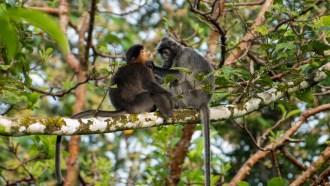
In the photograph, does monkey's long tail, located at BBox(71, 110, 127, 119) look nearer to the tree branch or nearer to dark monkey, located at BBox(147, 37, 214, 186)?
dark monkey, located at BBox(147, 37, 214, 186)

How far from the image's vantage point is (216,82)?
10.2ft

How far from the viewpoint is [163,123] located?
3.23 meters

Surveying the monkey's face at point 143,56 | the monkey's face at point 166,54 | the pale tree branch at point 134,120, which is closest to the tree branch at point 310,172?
the pale tree branch at point 134,120

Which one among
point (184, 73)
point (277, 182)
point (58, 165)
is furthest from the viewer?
point (184, 73)

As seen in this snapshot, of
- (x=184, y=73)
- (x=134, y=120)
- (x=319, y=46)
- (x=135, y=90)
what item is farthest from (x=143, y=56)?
(x=319, y=46)

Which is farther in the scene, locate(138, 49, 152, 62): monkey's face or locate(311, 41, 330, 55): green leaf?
locate(138, 49, 152, 62): monkey's face

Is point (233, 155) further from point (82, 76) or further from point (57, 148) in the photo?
point (57, 148)

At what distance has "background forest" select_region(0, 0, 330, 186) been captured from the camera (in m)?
3.04

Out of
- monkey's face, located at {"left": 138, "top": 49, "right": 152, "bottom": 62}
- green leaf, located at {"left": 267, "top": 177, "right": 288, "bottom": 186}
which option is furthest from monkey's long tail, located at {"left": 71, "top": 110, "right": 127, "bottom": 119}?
green leaf, located at {"left": 267, "top": 177, "right": 288, "bottom": 186}

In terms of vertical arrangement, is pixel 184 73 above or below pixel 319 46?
above

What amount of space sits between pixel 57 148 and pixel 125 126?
2.72 feet

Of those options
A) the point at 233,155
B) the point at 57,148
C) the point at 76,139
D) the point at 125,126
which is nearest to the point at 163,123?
the point at 125,126

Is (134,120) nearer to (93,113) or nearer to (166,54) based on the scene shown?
(93,113)

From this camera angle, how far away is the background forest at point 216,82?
3039mm
